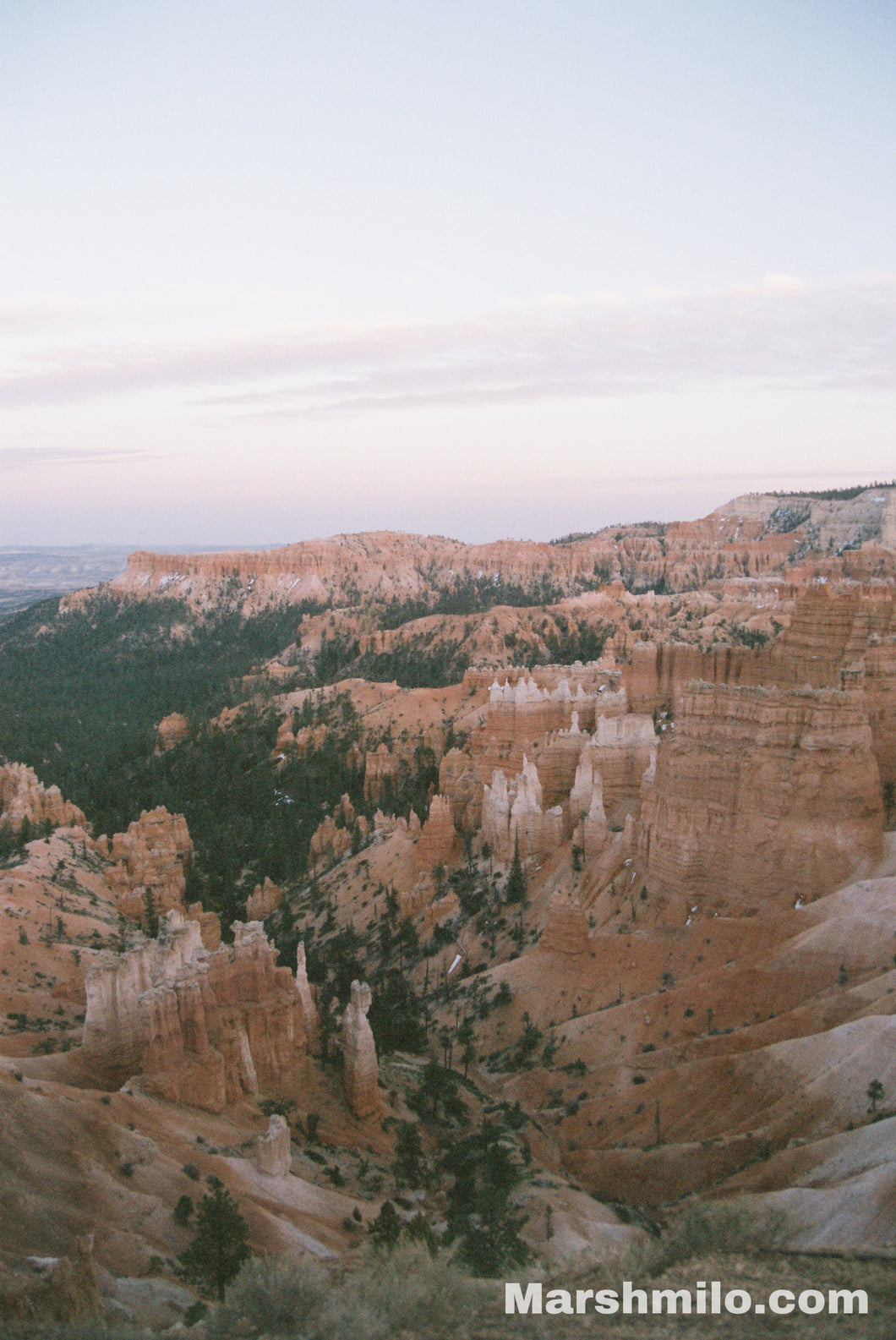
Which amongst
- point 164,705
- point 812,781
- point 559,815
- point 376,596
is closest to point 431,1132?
point 812,781

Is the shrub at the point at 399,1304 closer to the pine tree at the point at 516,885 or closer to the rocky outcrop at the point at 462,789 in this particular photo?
the pine tree at the point at 516,885

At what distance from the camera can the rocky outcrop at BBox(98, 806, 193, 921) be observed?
144 feet

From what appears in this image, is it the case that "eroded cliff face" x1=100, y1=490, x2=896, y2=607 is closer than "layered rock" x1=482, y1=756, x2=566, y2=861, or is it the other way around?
"layered rock" x1=482, y1=756, x2=566, y2=861

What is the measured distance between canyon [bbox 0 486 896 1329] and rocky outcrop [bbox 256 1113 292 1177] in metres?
0.06

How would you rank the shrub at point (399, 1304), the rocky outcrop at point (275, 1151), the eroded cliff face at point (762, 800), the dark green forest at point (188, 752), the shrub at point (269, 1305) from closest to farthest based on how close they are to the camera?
the shrub at point (399, 1304)
the shrub at point (269, 1305)
the rocky outcrop at point (275, 1151)
the eroded cliff face at point (762, 800)
the dark green forest at point (188, 752)

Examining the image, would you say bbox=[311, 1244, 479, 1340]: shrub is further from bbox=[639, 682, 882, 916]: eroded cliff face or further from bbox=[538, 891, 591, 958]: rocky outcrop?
bbox=[639, 682, 882, 916]: eroded cliff face

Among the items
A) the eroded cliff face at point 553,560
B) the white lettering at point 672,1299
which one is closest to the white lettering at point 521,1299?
the white lettering at point 672,1299

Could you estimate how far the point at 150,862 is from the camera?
161 ft

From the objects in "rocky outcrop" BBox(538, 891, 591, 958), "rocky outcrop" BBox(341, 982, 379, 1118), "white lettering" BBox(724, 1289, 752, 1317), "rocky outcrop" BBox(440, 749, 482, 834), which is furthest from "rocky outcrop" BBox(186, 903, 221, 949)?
"white lettering" BBox(724, 1289, 752, 1317)

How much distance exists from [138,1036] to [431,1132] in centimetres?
796

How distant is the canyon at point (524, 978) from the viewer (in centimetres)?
1786

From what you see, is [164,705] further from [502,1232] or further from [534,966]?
[502,1232]

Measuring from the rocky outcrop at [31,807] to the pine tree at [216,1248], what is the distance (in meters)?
38.1

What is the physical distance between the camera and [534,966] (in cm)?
3241
